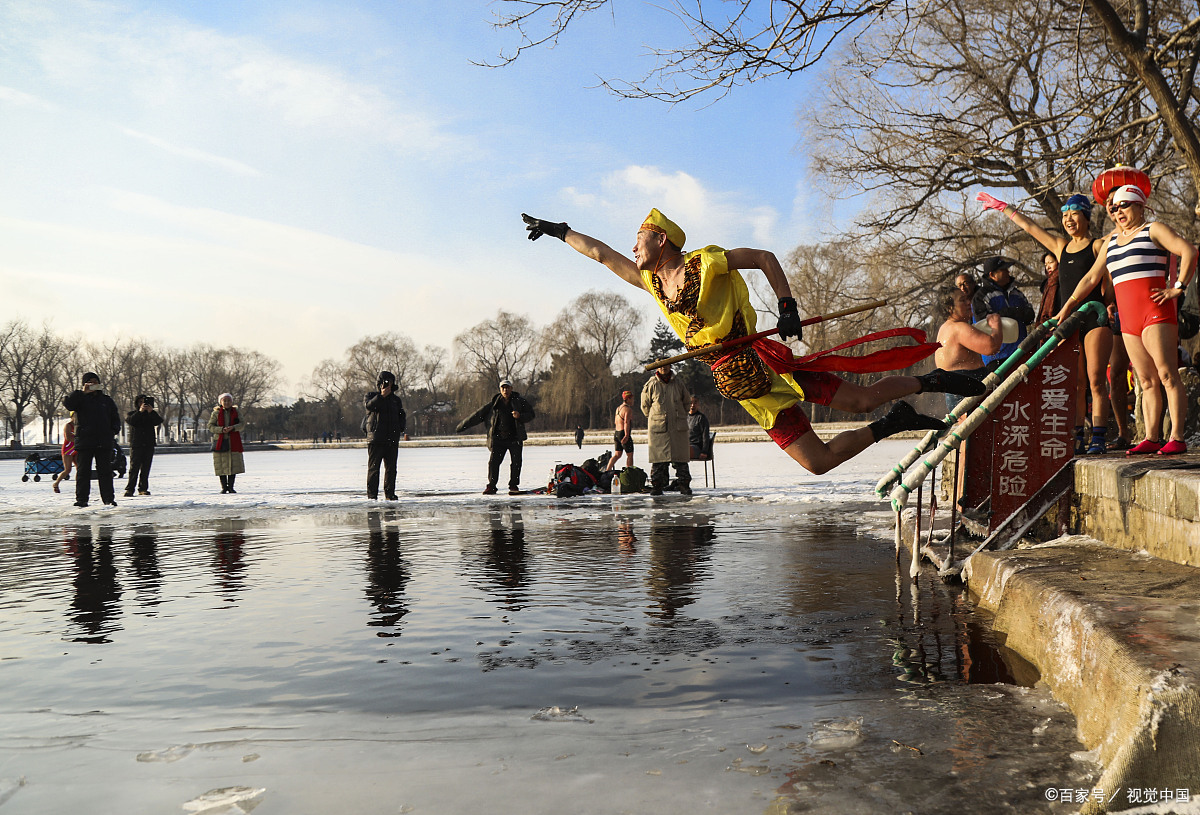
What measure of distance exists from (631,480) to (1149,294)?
8.95m

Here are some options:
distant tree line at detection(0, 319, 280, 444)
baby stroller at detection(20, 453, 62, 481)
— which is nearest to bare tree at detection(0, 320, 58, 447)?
distant tree line at detection(0, 319, 280, 444)

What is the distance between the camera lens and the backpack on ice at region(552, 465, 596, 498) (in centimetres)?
1323

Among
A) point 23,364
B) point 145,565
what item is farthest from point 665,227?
point 23,364

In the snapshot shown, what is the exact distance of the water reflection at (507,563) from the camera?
5.30 meters

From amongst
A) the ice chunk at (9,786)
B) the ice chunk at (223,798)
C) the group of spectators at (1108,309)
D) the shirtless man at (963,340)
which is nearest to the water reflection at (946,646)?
the group of spectators at (1108,309)

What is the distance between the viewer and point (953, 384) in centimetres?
525

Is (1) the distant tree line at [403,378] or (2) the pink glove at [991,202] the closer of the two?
(2) the pink glove at [991,202]

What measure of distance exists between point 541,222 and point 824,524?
4.58m

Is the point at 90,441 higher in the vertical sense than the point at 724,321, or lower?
lower

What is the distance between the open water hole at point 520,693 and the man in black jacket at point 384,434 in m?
6.49

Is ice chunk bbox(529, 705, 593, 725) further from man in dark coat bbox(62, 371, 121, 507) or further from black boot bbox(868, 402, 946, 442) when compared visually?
man in dark coat bbox(62, 371, 121, 507)

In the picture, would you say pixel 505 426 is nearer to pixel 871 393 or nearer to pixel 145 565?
pixel 145 565

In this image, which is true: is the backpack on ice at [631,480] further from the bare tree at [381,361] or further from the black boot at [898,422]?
the bare tree at [381,361]

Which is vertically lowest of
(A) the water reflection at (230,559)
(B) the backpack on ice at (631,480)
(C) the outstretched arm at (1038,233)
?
(A) the water reflection at (230,559)
